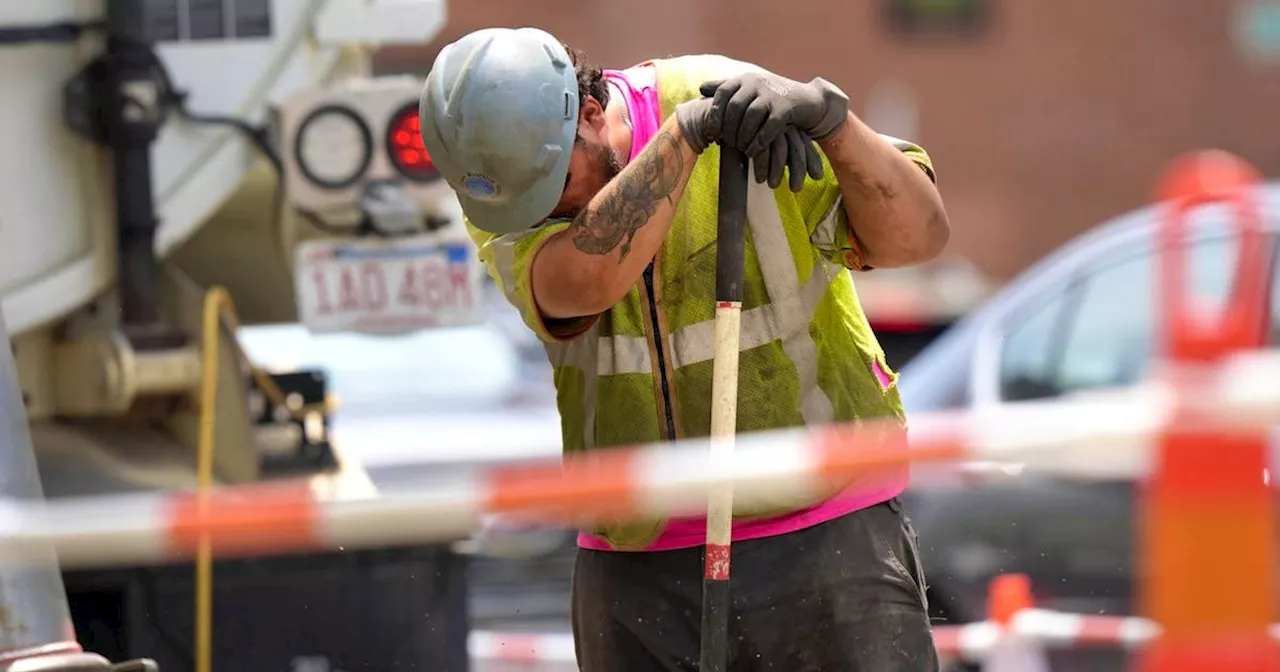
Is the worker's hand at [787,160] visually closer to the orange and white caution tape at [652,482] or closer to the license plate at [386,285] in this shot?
the orange and white caution tape at [652,482]

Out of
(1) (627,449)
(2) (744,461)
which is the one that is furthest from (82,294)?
(2) (744,461)

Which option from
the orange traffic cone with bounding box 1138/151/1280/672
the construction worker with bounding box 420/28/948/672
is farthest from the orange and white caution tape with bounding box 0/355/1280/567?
the construction worker with bounding box 420/28/948/672

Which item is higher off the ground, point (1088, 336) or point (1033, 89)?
point (1088, 336)

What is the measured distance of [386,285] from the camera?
503 centimetres

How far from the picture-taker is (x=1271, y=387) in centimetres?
241

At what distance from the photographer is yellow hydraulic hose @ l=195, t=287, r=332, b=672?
15.4 feet

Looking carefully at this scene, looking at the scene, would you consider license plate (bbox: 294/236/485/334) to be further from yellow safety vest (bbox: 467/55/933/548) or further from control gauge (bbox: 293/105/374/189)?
yellow safety vest (bbox: 467/55/933/548)

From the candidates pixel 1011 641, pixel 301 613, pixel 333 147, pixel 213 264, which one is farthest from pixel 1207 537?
pixel 1011 641

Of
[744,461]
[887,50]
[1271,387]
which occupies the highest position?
[1271,387]

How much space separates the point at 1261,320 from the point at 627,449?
3524 millimetres

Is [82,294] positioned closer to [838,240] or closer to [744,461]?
[838,240]

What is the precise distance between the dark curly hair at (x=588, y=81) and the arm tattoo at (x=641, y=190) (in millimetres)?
176

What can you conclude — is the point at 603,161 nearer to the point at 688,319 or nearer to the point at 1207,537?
the point at 688,319

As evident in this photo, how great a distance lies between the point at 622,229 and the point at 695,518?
0.54m
